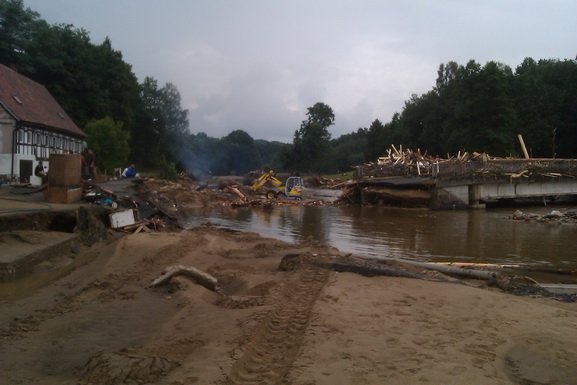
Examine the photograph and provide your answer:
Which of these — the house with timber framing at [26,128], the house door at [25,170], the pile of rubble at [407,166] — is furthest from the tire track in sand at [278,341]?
the house door at [25,170]

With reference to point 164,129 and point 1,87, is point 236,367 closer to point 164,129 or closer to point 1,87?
point 1,87

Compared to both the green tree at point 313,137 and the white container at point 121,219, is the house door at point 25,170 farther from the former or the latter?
Answer: the green tree at point 313,137

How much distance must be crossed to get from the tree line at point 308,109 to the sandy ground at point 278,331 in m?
40.1

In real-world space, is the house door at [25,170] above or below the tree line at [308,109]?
below

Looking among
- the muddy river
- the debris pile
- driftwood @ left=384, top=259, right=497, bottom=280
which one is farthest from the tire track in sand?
the debris pile

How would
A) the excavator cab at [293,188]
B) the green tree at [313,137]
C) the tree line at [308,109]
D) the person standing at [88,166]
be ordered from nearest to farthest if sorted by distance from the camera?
the person standing at [88,166] → the excavator cab at [293,188] → the tree line at [308,109] → the green tree at [313,137]

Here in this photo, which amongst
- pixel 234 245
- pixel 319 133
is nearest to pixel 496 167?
pixel 234 245

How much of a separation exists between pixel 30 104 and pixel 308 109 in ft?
196

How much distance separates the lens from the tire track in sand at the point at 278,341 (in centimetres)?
472

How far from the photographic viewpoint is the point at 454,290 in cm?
847

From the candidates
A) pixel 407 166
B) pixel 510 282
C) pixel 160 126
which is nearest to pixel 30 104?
pixel 407 166

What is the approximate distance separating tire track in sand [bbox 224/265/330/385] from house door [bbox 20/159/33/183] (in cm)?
3076

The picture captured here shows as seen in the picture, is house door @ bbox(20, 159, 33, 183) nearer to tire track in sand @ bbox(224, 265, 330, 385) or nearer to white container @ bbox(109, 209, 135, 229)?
white container @ bbox(109, 209, 135, 229)

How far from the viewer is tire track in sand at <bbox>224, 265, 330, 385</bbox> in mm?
4723
